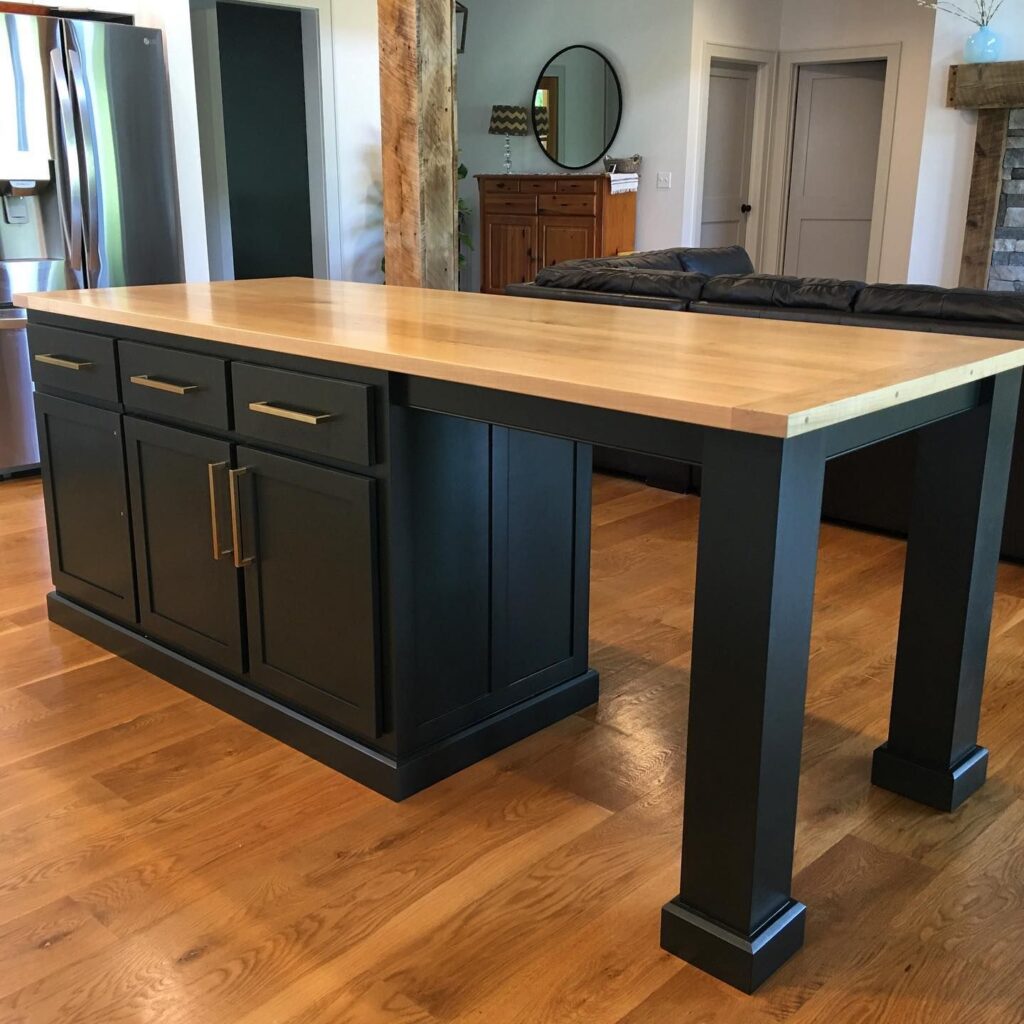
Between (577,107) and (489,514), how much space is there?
676 centimetres

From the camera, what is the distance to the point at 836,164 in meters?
8.22

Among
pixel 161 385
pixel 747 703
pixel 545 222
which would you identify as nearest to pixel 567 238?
pixel 545 222

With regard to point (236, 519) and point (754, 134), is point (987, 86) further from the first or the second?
point (236, 519)

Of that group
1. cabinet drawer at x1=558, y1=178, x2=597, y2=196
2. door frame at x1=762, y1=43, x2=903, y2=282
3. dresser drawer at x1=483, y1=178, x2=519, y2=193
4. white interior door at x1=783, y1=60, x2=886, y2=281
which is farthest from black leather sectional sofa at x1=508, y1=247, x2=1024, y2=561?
white interior door at x1=783, y1=60, x2=886, y2=281

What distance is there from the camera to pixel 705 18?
7.45 m

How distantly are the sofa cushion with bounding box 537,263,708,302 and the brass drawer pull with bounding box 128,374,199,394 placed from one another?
2.14m

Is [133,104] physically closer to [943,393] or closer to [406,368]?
[406,368]

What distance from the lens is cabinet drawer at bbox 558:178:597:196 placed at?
25.0ft

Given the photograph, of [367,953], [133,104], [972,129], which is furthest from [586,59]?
[367,953]

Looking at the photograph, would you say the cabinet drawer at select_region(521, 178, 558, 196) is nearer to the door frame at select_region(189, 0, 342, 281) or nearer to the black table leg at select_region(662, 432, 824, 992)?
the door frame at select_region(189, 0, 342, 281)

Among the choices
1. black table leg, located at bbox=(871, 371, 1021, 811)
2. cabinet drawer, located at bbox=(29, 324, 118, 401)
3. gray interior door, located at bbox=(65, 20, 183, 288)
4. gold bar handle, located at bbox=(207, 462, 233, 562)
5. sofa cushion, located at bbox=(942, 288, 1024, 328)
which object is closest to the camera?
black table leg, located at bbox=(871, 371, 1021, 811)

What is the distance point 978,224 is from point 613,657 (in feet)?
16.4

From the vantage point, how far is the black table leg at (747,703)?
145 cm

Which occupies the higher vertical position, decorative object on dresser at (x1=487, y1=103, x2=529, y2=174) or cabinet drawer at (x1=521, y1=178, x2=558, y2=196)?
→ decorative object on dresser at (x1=487, y1=103, x2=529, y2=174)
